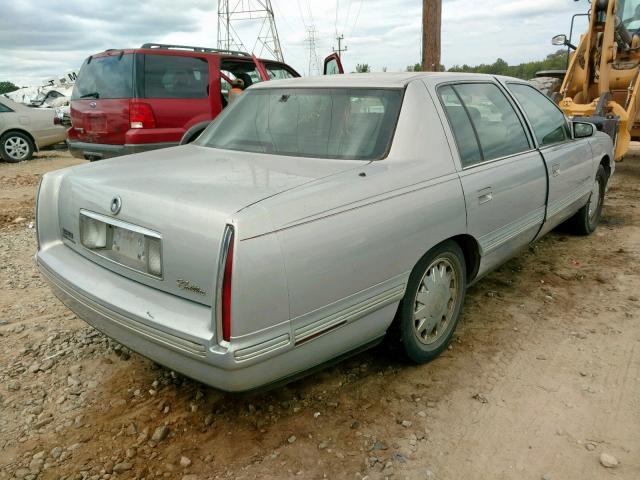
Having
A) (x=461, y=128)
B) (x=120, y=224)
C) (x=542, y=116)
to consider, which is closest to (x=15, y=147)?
(x=120, y=224)

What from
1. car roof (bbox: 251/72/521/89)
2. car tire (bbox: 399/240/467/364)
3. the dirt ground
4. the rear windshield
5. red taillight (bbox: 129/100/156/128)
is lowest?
the dirt ground

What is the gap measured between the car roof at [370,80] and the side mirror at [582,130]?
53.9 inches

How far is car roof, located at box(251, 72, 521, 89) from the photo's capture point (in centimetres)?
309

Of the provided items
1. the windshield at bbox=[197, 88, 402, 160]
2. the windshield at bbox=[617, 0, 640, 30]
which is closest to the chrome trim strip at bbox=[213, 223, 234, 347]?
the windshield at bbox=[197, 88, 402, 160]

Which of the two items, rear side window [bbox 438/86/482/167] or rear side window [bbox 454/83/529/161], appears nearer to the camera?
rear side window [bbox 438/86/482/167]

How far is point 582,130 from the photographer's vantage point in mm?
4512

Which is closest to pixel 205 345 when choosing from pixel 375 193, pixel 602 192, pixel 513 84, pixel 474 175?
pixel 375 193

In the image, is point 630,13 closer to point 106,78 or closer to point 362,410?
point 106,78

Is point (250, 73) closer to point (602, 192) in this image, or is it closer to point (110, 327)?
point (602, 192)

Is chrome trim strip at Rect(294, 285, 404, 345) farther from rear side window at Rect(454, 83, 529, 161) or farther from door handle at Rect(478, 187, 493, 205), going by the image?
rear side window at Rect(454, 83, 529, 161)

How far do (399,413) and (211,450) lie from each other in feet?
2.94

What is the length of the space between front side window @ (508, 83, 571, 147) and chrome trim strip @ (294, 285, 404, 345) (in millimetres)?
2126

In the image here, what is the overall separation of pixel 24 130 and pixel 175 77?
6750 millimetres

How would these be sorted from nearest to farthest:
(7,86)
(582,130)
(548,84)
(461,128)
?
(461,128), (582,130), (548,84), (7,86)
